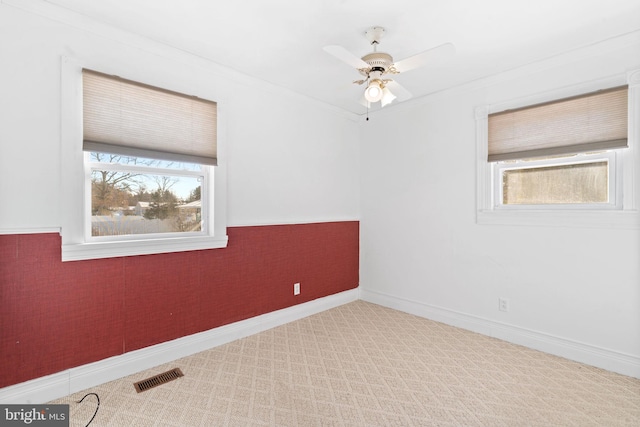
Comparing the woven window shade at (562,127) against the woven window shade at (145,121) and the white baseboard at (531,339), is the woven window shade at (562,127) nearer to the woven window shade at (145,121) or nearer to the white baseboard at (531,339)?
the white baseboard at (531,339)

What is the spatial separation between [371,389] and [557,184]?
243 cm

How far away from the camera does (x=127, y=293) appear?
2.38m

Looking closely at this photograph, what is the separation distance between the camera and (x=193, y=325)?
2.74 metres

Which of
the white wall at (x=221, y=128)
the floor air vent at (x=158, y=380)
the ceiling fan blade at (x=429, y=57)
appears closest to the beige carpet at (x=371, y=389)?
the floor air vent at (x=158, y=380)

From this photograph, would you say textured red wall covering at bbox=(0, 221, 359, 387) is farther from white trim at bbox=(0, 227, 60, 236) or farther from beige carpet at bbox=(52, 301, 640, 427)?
beige carpet at bbox=(52, 301, 640, 427)

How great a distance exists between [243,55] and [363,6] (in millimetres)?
1172

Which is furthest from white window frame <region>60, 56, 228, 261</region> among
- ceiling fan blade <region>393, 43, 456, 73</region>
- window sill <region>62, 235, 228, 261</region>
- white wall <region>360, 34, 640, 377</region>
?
white wall <region>360, 34, 640, 377</region>

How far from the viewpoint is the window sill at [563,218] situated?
2.41m

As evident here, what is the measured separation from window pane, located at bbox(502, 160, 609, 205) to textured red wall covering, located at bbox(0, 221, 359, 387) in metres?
2.20

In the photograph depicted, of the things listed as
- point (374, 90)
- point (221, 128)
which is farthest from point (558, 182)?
point (221, 128)

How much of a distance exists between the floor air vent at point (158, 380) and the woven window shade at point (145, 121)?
1701 mm

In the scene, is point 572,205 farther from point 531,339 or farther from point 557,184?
point 531,339

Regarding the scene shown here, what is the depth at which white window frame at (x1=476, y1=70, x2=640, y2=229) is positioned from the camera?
2.37 m

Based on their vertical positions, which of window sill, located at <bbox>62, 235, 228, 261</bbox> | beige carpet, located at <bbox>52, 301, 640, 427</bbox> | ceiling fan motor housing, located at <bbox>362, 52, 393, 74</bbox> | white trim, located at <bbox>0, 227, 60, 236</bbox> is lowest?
beige carpet, located at <bbox>52, 301, 640, 427</bbox>
